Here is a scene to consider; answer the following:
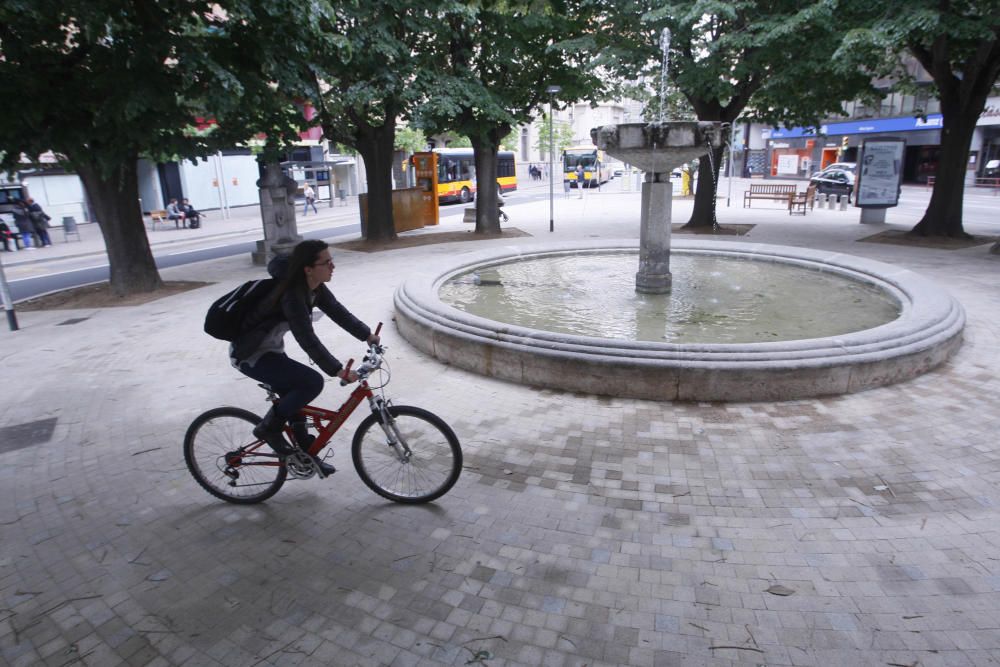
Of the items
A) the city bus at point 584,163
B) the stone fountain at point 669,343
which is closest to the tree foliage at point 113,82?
the stone fountain at point 669,343

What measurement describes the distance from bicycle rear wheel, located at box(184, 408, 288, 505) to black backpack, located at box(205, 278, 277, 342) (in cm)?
71

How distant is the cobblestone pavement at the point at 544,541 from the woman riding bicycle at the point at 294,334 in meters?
0.79

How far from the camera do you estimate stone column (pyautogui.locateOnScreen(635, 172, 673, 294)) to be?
344 inches

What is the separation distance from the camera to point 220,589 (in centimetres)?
355

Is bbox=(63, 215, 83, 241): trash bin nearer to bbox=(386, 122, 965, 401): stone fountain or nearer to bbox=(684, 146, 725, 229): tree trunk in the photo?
bbox=(386, 122, 965, 401): stone fountain

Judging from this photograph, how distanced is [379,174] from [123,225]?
7505 mm

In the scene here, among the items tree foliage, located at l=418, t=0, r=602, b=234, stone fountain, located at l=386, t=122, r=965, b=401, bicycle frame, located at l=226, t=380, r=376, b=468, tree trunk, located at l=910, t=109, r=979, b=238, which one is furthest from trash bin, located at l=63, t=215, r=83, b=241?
tree trunk, located at l=910, t=109, r=979, b=238

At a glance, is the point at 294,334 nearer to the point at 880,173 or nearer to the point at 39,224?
the point at 880,173

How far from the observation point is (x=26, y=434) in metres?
5.75

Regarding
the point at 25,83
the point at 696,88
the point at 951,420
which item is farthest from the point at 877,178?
the point at 25,83

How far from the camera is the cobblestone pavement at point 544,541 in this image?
311 cm

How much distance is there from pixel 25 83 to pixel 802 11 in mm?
14100

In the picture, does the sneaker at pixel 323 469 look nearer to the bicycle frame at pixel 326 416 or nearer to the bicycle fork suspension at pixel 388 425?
the bicycle frame at pixel 326 416

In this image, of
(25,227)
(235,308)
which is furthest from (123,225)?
(25,227)
